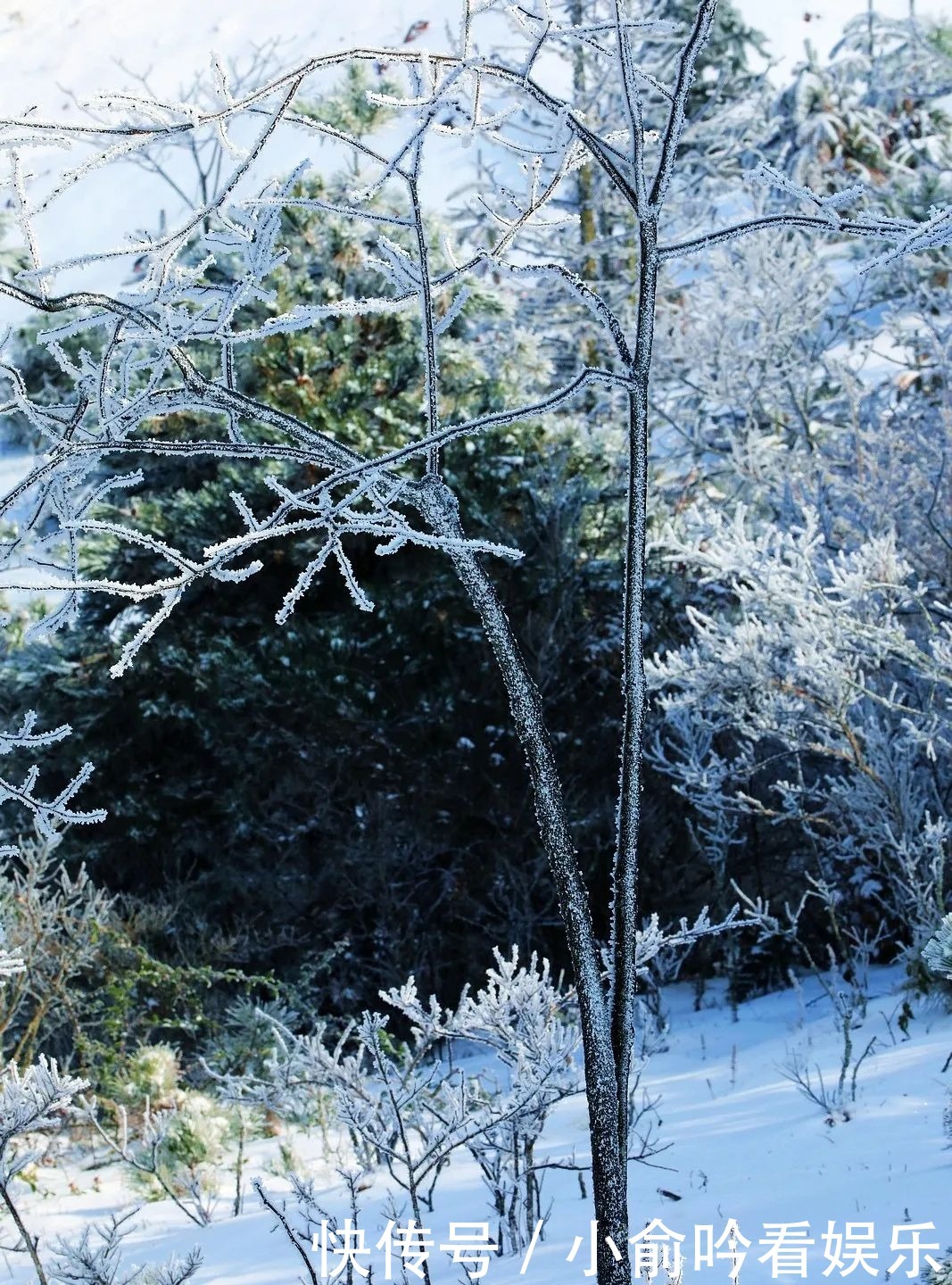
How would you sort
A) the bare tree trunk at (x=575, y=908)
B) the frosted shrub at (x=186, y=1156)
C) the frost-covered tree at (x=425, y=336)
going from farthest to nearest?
the frosted shrub at (x=186, y=1156)
the bare tree trunk at (x=575, y=908)
the frost-covered tree at (x=425, y=336)

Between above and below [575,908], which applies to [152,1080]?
below

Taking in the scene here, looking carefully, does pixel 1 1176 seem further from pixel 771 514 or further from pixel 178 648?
pixel 771 514

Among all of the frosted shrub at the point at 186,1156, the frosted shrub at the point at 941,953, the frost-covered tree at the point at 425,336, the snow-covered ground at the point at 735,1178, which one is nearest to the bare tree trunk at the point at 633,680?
the frost-covered tree at the point at 425,336

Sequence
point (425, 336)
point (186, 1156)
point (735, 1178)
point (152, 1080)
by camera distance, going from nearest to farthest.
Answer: point (425, 336)
point (735, 1178)
point (186, 1156)
point (152, 1080)

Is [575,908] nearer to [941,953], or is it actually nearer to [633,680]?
[633,680]

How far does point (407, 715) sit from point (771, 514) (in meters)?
2.94

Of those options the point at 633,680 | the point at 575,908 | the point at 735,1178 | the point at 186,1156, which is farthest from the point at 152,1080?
the point at 633,680

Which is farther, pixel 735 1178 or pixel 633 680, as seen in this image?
pixel 735 1178

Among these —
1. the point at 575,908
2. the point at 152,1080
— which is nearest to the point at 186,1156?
the point at 152,1080

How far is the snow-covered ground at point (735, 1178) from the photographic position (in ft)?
11.5

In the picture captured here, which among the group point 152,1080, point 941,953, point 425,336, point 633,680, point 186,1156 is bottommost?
point 186,1156

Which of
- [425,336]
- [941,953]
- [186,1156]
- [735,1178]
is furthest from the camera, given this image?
[186,1156]

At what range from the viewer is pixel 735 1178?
4.14m

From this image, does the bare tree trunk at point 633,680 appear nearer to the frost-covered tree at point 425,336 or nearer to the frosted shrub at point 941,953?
the frost-covered tree at point 425,336
